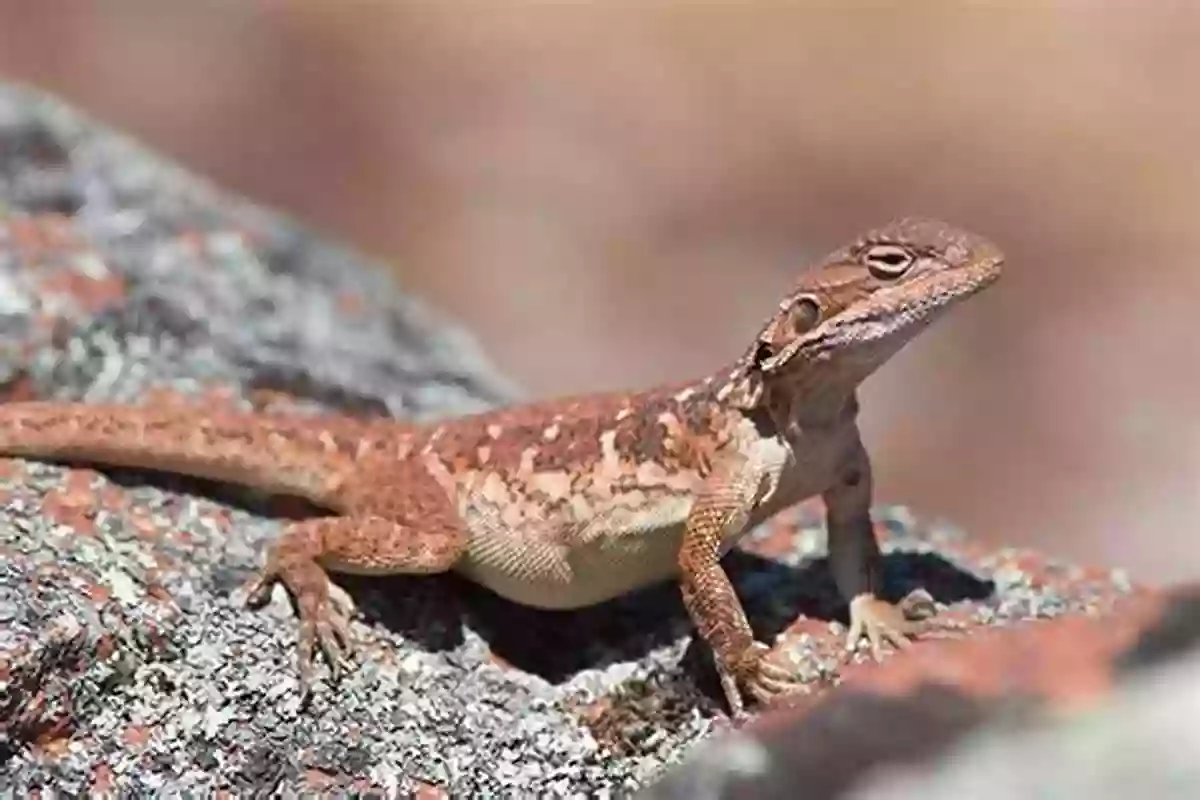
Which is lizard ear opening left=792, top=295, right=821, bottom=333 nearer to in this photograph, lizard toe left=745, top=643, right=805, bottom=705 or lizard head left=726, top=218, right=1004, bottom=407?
lizard head left=726, top=218, right=1004, bottom=407

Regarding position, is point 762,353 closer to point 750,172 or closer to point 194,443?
point 194,443

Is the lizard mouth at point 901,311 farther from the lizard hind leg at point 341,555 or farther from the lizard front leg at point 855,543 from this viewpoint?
the lizard hind leg at point 341,555

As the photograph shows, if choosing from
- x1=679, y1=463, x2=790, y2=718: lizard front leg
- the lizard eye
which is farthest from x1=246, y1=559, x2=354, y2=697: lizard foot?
the lizard eye

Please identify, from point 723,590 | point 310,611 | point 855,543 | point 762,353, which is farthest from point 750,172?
point 310,611

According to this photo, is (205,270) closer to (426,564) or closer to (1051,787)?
(426,564)

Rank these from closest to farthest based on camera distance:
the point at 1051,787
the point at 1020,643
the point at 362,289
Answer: the point at 1051,787, the point at 1020,643, the point at 362,289

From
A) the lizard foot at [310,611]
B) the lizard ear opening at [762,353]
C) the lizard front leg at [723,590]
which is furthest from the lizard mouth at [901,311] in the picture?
the lizard foot at [310,611]

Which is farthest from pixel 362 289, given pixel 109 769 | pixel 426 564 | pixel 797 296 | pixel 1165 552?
pixel 1165 552
